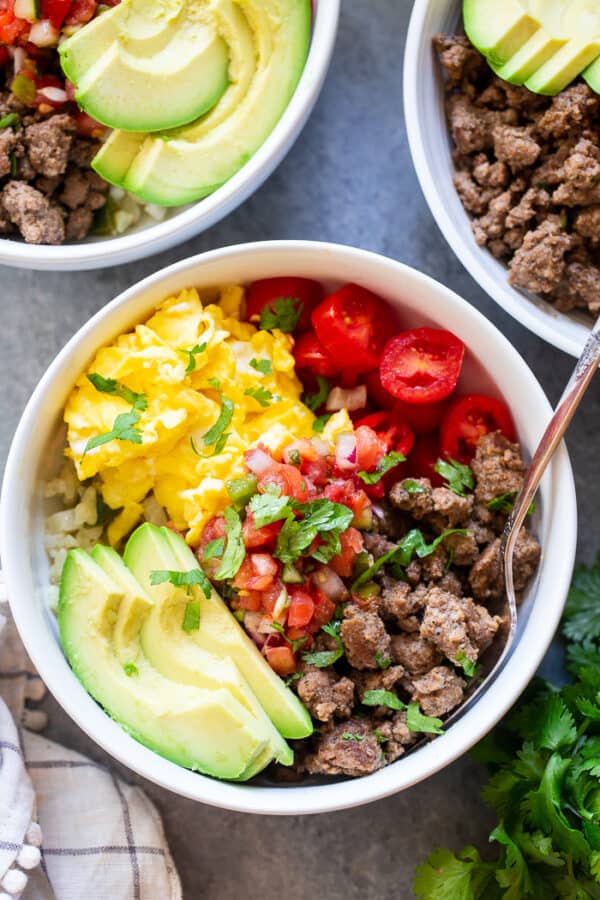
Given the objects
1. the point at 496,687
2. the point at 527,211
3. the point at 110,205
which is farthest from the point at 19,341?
the point at 496,687

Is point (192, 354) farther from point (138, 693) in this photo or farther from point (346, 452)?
point (138, 693)

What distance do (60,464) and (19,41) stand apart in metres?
1.16

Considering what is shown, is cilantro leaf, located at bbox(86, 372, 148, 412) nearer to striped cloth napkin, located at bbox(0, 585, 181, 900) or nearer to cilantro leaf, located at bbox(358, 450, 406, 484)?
cilantro leaf, located at bbox(358, 450, 406, 484)

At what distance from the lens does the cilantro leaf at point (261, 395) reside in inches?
103

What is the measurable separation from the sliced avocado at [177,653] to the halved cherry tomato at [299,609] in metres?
0.19

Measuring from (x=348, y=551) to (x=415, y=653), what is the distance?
319mm

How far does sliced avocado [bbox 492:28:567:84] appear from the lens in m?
2.46

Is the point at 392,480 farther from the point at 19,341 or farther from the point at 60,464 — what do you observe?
the point at 19,341

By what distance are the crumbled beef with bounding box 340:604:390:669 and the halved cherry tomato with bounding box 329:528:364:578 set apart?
10cm

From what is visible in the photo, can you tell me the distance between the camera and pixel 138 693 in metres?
2.41

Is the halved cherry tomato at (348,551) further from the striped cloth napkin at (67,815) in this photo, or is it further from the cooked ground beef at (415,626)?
the striped cloth napkin at (67,815)

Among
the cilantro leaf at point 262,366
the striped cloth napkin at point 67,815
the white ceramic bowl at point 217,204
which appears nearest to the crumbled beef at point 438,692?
the cilantro leaf at point 262,366

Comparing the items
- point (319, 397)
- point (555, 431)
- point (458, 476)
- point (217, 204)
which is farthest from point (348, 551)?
point (217, 204)

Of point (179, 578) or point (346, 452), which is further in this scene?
point (346, 452)
